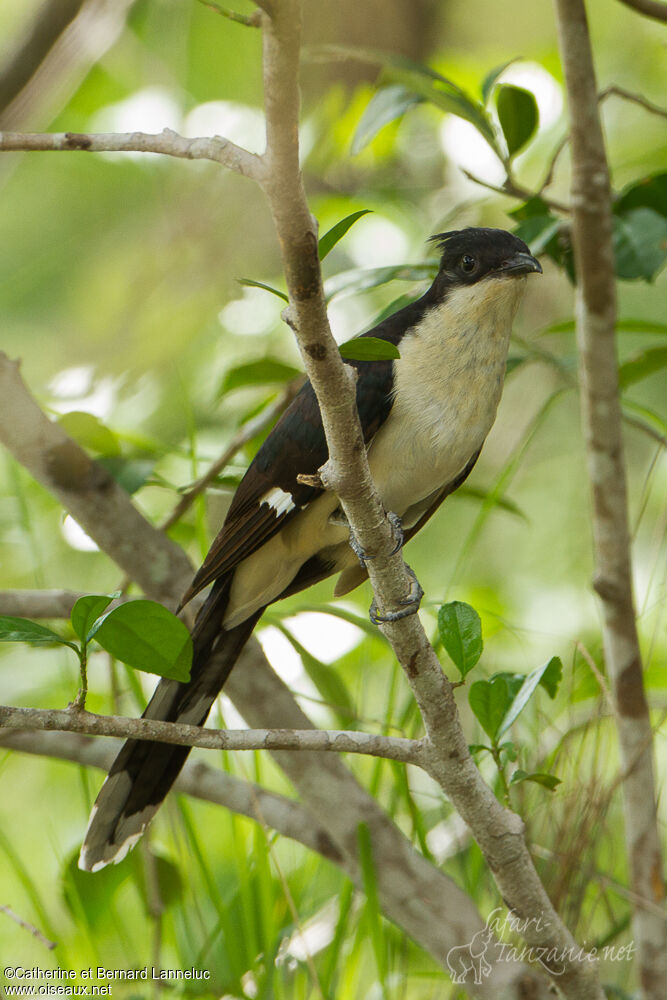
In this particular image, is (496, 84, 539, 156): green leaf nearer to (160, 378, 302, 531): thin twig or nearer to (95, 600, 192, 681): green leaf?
(160, 378, 302, 531): thin twig

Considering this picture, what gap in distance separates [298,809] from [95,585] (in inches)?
72.3

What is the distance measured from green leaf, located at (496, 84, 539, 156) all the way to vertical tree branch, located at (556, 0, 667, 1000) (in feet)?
0.41

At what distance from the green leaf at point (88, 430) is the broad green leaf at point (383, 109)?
34.7 inches

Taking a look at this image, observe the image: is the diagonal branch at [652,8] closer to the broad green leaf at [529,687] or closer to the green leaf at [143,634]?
the broad green leaf at [529,687]

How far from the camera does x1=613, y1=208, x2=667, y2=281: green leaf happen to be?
2.27 m

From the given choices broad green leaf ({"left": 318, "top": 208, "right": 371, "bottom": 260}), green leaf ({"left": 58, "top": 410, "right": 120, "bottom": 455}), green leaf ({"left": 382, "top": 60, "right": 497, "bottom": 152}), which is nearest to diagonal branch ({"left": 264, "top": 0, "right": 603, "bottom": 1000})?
broad green leaf ({"left": 318, "top": 208, "right": 371, "bottom": 260})

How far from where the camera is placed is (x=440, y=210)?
15.8ft

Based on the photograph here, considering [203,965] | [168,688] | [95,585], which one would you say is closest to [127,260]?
[95,585]

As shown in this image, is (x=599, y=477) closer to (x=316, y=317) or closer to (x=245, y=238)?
(x=316, y=317)

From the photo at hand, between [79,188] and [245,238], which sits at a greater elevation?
[79,188]

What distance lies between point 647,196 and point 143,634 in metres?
1.67

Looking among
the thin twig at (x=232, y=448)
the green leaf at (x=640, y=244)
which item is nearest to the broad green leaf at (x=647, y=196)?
the green leaf at (x=640, y=244)

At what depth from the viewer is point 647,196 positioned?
2391 mm

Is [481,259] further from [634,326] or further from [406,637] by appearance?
[406,637]
